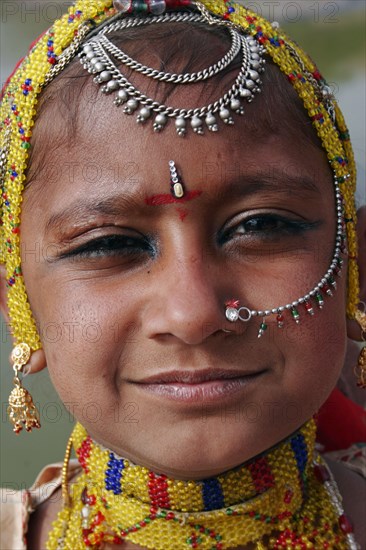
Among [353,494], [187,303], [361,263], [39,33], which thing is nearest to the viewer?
[187,303]

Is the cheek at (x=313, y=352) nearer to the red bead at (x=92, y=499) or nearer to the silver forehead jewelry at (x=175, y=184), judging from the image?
the silver forehead jewelry at (x=175, y=184)

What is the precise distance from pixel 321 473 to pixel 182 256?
812mm

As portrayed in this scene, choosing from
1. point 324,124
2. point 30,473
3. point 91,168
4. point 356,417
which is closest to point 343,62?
point 324,124

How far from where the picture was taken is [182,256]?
1242mm

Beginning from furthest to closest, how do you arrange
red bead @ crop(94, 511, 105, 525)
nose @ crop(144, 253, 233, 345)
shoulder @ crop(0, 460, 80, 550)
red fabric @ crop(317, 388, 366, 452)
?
red fabric @ crop(317, 388, 366, 452)
shoulder @ crop(0, 460, 80, 550)
red bead @ crop(94, 511, 105, 525)
nose @ crop(144, 253, 233, 345)

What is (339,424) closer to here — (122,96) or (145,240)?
(145,240)

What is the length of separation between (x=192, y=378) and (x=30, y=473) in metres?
1.40

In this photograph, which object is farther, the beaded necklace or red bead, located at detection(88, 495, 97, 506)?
red bead, located at detection(88, 495, 97, 506)

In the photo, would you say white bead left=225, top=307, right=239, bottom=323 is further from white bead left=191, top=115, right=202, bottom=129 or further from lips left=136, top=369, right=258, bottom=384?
white bead left=191, top=115, right=202, bottom=129

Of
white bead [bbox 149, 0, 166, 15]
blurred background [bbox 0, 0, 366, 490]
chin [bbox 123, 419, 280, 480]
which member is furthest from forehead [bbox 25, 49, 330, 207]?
blurred background [bbox 0, 0, 366, 490]

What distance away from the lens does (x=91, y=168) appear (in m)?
1.30

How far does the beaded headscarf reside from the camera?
145 cm

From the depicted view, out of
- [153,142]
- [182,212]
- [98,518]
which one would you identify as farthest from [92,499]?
[153,142]

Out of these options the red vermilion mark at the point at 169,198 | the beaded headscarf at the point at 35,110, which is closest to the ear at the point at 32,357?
the beaded headscarf at the point at 35,110
